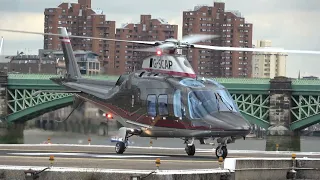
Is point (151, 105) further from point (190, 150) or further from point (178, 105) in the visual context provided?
point (190, 150)

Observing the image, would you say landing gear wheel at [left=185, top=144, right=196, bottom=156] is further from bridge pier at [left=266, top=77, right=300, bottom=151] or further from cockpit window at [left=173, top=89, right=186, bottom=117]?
bridge pier at [left=266, top=77, right=300, bottom=151]

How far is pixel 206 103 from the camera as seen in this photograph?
131 ft

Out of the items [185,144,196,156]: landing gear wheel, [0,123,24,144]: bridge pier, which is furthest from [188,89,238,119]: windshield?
[0,123,24,144]: bridge pier

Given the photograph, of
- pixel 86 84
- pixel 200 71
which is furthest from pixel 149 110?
pixel 200 71

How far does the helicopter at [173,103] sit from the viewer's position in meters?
39.5

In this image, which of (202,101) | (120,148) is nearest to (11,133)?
(120,148)

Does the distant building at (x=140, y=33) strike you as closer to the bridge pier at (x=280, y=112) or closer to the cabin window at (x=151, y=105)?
the bridge pier at (x=280, y=112)

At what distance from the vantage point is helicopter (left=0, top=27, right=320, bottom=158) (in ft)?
129

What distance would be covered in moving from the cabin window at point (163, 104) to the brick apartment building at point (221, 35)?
99.3 m

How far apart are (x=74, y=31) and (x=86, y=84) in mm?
115124

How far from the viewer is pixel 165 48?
42031mm

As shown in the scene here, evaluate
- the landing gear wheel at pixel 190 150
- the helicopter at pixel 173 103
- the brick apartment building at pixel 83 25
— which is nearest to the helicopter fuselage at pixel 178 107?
the helicopter at pixel 173 103

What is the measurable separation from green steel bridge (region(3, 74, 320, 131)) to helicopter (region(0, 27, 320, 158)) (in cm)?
4273

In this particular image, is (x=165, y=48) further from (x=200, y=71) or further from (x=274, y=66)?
(x=274, y=66)
